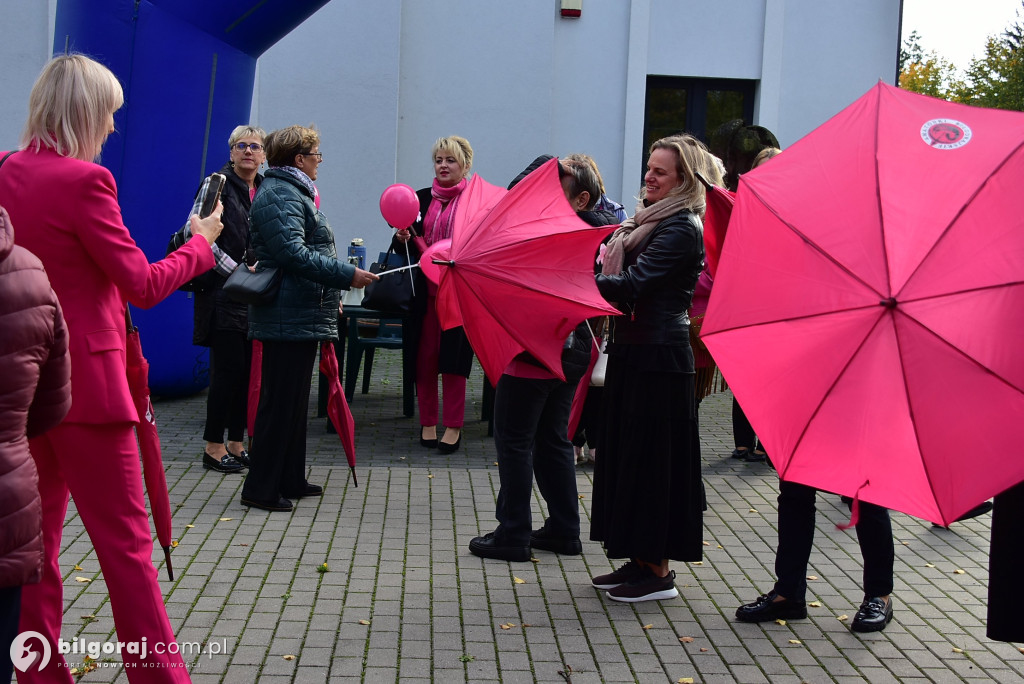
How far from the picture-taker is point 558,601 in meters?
4.92

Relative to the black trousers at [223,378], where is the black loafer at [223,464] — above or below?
below

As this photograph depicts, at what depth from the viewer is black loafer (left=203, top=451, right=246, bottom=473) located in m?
7.06

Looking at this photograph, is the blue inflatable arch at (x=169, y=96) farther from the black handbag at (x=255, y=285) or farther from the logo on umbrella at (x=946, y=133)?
the logo on umbrella at (x=946, y=133)

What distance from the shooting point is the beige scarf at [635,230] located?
477cm

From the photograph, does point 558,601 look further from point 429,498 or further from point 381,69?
point 381,69

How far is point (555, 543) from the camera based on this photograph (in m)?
5.63

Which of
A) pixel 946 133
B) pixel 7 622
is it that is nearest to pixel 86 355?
pixel 7 622

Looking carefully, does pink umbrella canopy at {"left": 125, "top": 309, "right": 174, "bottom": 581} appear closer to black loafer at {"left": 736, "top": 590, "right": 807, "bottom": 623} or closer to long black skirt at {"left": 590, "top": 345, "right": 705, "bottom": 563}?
long black skirt at {"left": 590, "top": 345, "right": 705, "bottom": 563}

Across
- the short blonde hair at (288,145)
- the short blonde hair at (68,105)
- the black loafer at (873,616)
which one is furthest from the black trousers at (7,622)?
the short blonde hair at (288,145)

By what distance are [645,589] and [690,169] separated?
1.92 meters

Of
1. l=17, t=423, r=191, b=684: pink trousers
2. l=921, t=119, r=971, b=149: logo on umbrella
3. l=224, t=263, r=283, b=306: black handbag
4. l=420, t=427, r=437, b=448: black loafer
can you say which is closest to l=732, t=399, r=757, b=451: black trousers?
l=420, t=427, r=437, b=448: black loafer

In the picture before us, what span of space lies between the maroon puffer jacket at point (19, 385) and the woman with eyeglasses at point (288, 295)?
3.27m

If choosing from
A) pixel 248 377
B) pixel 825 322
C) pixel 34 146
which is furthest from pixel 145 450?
pixel 248 377

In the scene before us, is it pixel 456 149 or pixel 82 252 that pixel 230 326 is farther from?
pixel 82 252
